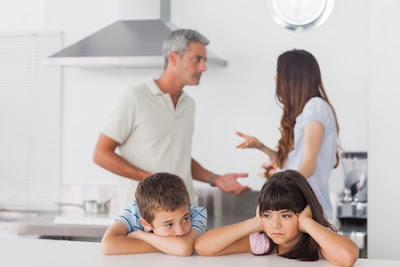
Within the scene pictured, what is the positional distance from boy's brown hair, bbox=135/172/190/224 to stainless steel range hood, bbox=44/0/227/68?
1947 millimetres

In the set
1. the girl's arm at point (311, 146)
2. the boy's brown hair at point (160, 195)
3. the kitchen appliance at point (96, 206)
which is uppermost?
the girl's arm at point (311, 146)

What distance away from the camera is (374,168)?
2809mm

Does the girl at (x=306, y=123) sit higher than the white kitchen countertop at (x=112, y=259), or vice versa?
the girl at (x=306, y=123)

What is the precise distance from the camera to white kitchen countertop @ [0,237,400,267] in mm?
1936

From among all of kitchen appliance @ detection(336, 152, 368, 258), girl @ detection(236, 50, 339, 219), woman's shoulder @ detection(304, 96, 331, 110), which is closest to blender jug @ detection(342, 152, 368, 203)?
kitchen appliance @ detection(336, 152, 368, 258)

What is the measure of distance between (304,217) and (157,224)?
428 millimetres

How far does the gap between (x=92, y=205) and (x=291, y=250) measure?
2.45 metres

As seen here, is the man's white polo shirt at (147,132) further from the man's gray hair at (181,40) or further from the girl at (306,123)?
the girl at (306,123)

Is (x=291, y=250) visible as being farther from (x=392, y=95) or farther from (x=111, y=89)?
(x=111, y=89)

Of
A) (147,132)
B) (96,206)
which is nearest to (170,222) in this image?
(147,132)

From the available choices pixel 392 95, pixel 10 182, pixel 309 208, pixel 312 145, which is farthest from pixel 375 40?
pixel 10 182

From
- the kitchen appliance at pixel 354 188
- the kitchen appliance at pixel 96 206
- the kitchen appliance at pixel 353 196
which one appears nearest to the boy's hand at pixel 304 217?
the kitchen appliance at pixel 353 196

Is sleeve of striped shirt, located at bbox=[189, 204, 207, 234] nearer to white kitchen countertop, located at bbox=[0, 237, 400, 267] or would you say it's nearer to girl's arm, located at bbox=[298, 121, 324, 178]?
white kitchen countertop, located at bbox=[0, 237, 400, 267]

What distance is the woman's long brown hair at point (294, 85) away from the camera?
2.94m
